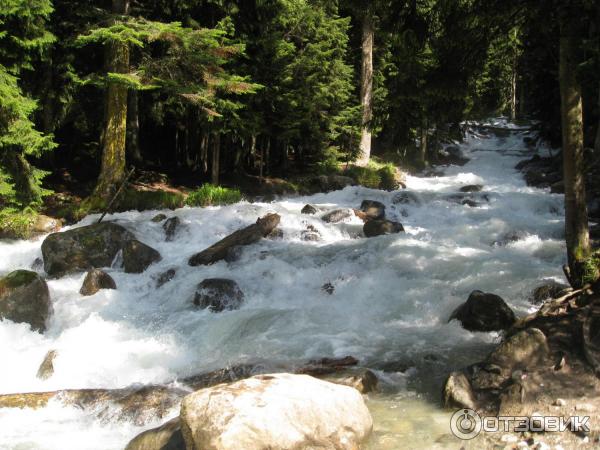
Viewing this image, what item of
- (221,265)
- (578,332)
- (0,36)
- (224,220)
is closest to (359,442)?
(578,332)

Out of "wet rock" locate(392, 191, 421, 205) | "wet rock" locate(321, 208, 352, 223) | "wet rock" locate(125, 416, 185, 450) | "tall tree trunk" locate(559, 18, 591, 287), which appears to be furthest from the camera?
"wet rock" locate(392, 191, 421, 205)

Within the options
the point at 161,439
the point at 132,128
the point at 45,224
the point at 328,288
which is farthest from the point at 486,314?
the point at 132,128

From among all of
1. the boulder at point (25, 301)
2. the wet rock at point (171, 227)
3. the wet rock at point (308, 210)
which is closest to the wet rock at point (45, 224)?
the wet rock at point (171, 227)

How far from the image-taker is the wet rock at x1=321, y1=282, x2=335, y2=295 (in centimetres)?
927

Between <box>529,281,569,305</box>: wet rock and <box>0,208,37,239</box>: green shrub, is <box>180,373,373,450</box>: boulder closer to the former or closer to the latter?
<box>529,281,569,305</box>: wet rock

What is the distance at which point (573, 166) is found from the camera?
6.32 meters

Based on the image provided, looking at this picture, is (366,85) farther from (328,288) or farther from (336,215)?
(328,288)

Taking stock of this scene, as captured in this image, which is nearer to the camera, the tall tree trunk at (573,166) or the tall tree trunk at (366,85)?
the tall tree trunk at (573,166)

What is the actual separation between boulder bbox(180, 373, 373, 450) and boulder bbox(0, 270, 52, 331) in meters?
5.15

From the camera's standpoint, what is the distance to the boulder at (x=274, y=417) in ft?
12.7

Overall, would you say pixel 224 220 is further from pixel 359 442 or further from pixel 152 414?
pixel 359 442

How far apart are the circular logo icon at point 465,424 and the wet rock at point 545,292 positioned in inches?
154

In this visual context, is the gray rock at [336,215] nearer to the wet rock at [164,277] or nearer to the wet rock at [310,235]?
the wet rock at [310,235]

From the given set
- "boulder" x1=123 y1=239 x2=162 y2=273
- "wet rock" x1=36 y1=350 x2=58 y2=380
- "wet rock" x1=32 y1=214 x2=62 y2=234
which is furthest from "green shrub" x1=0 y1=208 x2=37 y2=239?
"wet rock" x1=36 y1=350 x2=58 y2=380
